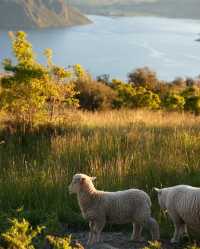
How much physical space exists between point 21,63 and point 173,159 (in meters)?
5.22

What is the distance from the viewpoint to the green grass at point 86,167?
22.6ft

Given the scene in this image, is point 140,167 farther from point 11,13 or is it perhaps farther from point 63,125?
point 11,13

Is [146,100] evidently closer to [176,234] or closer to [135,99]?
[135,99]

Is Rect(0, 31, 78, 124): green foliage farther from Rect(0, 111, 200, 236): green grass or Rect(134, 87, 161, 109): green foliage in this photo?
Rect(134, 87, 161, 109): green foliage

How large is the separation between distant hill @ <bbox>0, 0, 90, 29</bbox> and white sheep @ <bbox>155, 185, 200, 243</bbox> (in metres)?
115

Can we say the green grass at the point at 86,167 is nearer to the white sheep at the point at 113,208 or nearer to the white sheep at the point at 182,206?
the white sheep at the point at 182,206

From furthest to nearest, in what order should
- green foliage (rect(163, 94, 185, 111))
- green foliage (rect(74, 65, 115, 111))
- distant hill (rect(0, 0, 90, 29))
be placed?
distant hill (rect(0, 0, 90, 29))
green foliage (rect(74, 65, 115, 111))
green foliage (rect(163, 94, 185, 111))

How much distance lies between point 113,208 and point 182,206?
29.5 inches

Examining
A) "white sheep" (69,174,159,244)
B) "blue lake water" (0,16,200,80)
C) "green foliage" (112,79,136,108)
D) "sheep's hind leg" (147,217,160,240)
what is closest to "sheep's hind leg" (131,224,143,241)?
"white sheep" (69,174,159,244)

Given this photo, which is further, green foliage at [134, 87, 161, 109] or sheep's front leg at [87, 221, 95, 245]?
green foliage at [134, 87, 161, 109]

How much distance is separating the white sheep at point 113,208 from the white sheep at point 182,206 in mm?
247

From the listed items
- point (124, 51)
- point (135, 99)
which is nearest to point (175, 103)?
point (135, 99)

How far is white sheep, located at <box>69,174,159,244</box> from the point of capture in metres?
5.54

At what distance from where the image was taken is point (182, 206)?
548 centimetres
